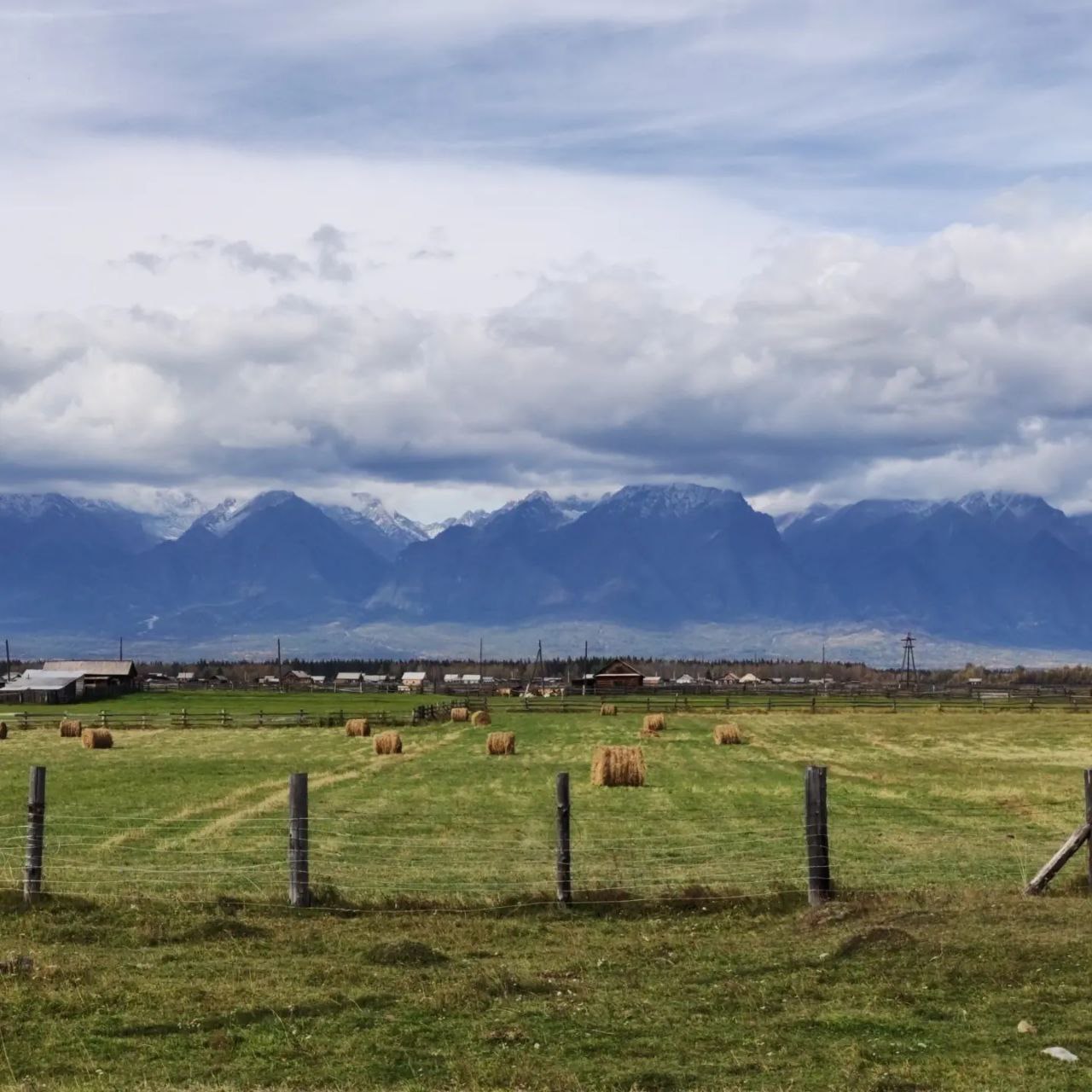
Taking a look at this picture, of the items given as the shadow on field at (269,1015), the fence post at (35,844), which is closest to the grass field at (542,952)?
the shadow on field at (269,1015)

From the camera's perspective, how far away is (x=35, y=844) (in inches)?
722

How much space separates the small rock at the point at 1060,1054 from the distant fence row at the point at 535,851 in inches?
246

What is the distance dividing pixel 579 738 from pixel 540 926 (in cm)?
4772

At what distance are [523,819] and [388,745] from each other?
26.7 metres

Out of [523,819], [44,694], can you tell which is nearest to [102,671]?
[44,694]

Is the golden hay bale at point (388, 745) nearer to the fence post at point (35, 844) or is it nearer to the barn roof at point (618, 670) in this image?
the fence post at point (35, 844)

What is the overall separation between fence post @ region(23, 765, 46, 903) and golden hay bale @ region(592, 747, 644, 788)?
845 inches

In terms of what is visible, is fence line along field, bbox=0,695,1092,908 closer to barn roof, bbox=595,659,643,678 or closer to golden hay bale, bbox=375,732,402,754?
golden hay bale, bbox=375,732,402,754

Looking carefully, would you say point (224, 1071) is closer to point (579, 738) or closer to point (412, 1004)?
point (412, 1004)

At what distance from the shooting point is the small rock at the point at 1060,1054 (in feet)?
37.6

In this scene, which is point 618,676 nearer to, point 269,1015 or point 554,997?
point 554,997

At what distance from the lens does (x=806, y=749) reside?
56094mm

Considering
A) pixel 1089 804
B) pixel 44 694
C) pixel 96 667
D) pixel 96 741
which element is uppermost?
pixel 1089 804

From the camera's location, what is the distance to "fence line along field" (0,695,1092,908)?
66.7 feet
